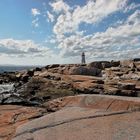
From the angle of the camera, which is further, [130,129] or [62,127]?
[62,127]

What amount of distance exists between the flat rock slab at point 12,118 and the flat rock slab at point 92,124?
1.17 ft

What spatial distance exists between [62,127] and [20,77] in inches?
1167

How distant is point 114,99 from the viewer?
35.4ft

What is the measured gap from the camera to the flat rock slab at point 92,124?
7590 mm

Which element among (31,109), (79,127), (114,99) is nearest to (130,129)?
(79,127)

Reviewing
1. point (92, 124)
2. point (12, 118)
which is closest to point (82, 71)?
point (12, 118)

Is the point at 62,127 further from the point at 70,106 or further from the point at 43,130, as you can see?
the point at 70,106

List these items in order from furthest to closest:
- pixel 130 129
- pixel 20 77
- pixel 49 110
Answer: pixel 20 77, pixel 49 110, pixel 130 129

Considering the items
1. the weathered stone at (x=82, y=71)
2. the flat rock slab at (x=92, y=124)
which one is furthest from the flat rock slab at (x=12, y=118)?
the weathered stone at (x=82, y=71)

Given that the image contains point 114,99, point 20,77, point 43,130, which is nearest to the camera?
point 43,130

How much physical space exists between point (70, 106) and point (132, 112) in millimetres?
2752

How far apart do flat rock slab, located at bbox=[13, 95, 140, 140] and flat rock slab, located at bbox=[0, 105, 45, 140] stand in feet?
1.17

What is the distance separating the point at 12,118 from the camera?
397 inches

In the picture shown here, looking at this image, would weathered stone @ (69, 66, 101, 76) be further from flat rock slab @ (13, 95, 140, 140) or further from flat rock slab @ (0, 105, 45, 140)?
flat rock slab @ (13, 95, 140, 140)
